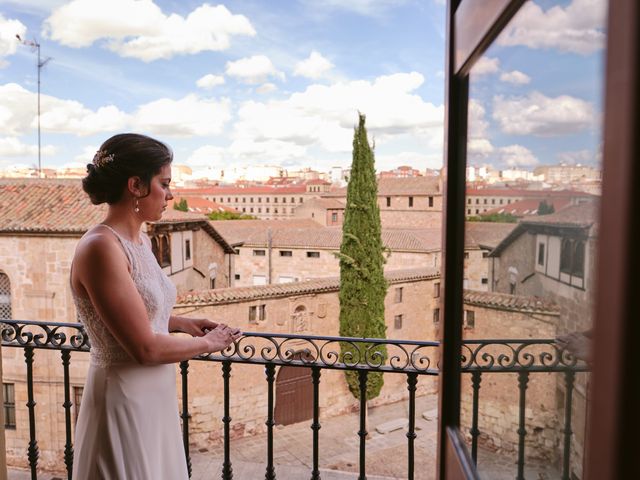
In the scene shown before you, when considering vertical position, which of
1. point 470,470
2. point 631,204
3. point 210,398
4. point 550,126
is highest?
point 550,126

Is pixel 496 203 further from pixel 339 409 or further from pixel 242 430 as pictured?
pixel 339 409

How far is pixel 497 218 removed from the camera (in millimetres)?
912

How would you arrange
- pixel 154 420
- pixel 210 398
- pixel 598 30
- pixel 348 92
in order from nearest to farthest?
pixel 598 30 → pixel 154 420 → pixel 210 398 → pixel 348 92

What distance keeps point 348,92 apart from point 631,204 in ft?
156

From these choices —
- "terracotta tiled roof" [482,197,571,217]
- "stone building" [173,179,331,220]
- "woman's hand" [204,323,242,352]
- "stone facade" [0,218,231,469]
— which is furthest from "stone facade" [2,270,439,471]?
"stone building" [173,179,331,220]

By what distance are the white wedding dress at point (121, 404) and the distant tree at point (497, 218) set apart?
39.8 inches

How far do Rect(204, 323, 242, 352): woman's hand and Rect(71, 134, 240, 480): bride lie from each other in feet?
0.04

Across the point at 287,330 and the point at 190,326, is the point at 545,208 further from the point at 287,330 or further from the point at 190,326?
the point at 287,330

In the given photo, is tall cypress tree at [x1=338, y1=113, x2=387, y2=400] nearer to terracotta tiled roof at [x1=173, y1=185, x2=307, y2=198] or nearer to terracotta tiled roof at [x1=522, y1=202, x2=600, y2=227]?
terracotta tiled roof at [x1=522, y1=202, x2=600, y2=227]

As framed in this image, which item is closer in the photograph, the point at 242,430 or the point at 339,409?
the point at 242,430

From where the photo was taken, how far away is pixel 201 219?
1744 centimetres

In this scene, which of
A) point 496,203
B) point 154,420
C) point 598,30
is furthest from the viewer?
point 154,420

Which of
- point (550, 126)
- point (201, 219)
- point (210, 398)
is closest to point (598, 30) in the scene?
point (550, 126)

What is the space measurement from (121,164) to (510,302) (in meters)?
1.18
